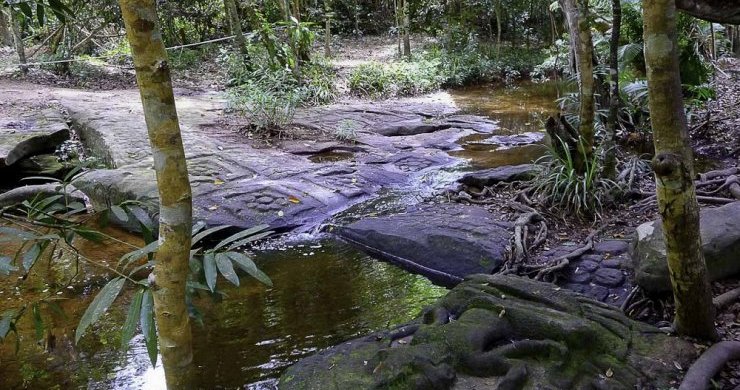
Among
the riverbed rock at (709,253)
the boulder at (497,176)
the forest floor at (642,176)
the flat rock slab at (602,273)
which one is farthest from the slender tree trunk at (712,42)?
the riverbed rock at (709,253)

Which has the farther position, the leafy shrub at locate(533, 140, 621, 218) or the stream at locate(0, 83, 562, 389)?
the leafy shrub at locate(533, 140, 621, 218)

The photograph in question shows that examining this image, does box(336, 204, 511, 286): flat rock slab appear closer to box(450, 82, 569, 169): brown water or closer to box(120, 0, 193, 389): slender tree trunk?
box(450, 82, 569, 169): brown water

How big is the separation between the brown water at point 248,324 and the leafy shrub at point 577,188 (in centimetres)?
160

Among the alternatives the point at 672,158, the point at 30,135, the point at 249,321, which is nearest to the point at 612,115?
the point at 672,158

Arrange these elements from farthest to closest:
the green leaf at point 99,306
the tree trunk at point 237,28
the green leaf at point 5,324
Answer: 1. the tree trunk at point 237,28
2. the green leaf at point 5,324
3. the green leaf at point 99,306

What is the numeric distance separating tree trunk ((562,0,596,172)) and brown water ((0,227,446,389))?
2.03m

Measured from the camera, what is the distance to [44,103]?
34.8 ft

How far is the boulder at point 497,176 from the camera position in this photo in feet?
22.5

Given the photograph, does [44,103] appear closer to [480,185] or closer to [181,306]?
[480,185]

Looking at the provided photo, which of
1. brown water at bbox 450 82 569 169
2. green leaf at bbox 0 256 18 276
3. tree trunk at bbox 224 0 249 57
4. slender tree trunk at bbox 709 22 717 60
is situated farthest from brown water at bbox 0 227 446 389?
tree trunk at bbox 224 0 249 57

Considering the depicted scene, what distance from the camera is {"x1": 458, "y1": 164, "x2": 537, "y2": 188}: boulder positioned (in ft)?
22.5

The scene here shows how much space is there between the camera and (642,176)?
6.30 meters

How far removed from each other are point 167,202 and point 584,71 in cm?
432

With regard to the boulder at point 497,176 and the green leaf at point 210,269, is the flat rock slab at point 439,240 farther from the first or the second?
the green leaf at point 210,269
